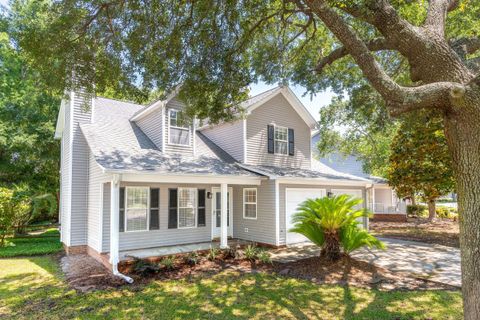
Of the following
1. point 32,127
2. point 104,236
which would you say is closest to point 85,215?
point 104,236

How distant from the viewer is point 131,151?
10.3 m

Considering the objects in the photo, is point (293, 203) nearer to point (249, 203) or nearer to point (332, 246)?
point (249, 203)

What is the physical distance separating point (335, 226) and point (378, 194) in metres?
19.6

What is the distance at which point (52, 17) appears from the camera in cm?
642

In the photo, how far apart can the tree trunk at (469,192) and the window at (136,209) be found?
883cm

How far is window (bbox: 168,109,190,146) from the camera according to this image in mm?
11672

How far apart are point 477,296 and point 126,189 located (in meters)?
9.10

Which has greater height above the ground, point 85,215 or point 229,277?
point 85,215

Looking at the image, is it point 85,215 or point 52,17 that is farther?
point 85,215

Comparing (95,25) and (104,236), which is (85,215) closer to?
(104,236)

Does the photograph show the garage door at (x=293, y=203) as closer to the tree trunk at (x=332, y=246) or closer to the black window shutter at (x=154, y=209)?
the tree trunk at (x=332, y=246)

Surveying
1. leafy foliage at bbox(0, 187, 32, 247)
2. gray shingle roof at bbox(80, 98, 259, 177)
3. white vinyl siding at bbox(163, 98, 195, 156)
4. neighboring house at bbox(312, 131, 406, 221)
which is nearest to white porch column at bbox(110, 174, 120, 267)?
gray shingle roof at bbox(80, 98, 259, 177)

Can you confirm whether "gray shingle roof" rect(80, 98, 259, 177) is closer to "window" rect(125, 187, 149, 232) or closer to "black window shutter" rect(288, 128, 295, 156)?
"window" rect(125, 187, 149, 232)

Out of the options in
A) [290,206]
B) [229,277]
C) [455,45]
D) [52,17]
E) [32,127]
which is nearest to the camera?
[455,45]
